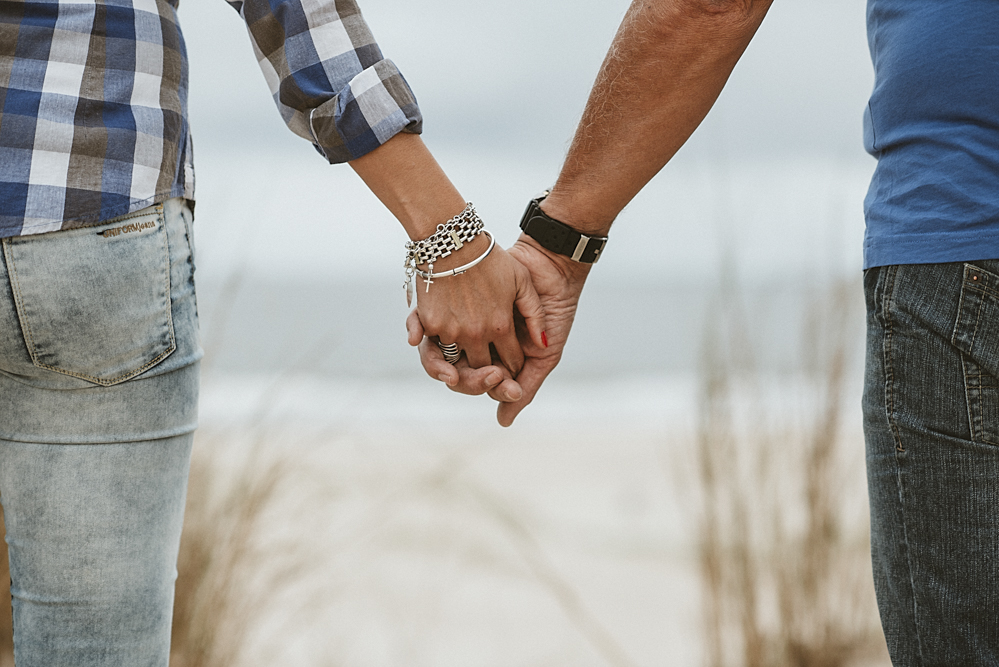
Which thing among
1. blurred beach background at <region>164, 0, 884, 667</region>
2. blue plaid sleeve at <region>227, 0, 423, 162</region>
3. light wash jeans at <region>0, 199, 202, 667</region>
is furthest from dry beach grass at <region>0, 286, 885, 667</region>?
blue plaid sleeve at <region>227, 0, 423, 162</region>

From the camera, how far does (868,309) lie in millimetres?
918

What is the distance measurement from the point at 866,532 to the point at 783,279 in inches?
32.0

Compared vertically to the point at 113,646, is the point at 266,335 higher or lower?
lower

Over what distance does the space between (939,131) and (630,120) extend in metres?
0.55

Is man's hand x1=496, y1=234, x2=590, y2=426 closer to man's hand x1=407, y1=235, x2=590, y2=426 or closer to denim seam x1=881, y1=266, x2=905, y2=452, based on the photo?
man's hand x1=407, y1=235, x2=590, y2=426

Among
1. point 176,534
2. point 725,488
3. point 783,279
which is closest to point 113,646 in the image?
point 176,534

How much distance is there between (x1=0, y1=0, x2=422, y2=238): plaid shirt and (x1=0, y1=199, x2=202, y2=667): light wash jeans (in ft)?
0.11

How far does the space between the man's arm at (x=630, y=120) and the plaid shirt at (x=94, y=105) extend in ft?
1.60

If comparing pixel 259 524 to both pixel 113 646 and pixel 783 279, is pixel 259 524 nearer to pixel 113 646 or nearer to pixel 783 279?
pixel 113 646

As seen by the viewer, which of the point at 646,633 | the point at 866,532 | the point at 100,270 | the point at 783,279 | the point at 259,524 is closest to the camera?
the point at 100,270

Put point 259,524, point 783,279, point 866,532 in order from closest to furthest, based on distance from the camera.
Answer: point 259,524, point 866,532, point 783,279

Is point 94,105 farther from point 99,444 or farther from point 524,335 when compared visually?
point 524,335

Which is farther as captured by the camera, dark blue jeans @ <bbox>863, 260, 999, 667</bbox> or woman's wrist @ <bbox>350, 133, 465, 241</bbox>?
woman's wrist @ <bbox>350, 133, 465, 241</bbox>

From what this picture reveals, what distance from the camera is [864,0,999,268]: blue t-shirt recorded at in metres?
0.81
